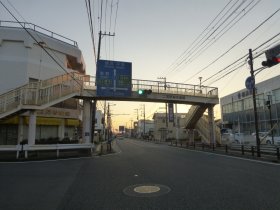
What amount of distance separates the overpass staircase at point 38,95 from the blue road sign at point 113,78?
2.43 metres

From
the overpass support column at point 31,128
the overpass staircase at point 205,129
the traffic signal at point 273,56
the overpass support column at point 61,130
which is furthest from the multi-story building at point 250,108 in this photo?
the overpass support column at point 31,128

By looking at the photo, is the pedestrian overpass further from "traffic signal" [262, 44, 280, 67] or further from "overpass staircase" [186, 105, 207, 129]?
"traffic signal" [262, 44, 280, 67]

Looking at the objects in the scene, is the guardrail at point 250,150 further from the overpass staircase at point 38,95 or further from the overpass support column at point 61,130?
the overpass support column at point 61,130

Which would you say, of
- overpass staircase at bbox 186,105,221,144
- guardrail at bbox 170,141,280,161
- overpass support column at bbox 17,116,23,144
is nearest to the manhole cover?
guardrail at bbox 170,141,280,161

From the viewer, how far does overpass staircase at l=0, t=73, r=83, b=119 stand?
22.7 metres

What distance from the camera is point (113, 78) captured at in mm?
26641

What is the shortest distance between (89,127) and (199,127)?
20.3 m

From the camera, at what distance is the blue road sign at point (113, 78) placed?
26.2 metres

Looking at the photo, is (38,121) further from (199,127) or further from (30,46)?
(199,127)

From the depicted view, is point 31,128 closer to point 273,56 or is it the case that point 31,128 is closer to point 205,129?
point 273,56

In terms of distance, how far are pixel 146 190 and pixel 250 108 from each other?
Result: 48.2 meters

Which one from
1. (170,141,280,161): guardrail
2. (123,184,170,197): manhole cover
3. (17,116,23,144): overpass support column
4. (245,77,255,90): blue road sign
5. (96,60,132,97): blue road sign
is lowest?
(123,184,170,197): manhole cover

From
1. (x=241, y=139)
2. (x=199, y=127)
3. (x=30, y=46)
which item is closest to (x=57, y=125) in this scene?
(x=30, y=46)

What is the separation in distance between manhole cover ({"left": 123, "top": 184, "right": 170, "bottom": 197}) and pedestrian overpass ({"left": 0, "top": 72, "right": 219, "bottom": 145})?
53.2ft
